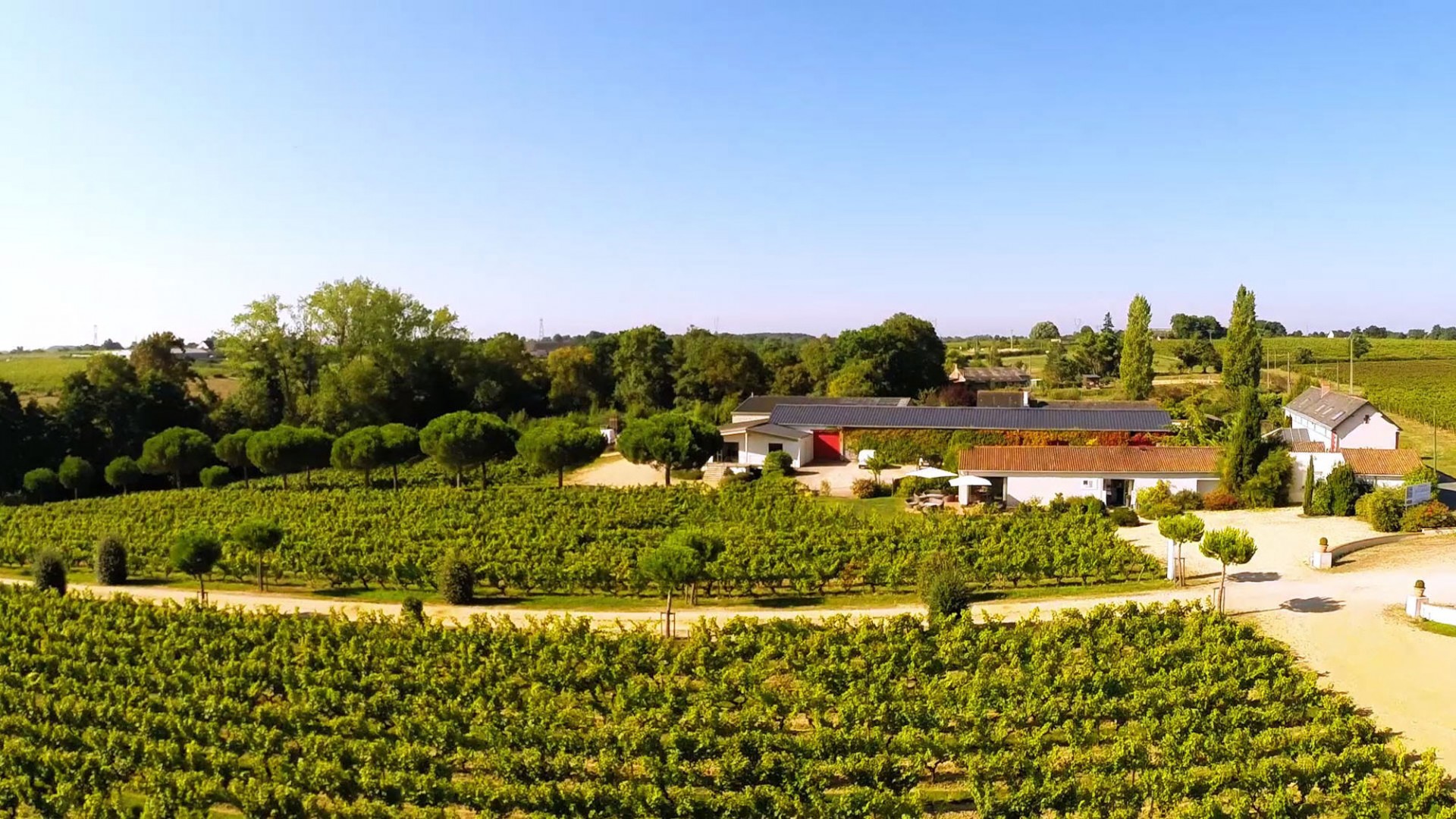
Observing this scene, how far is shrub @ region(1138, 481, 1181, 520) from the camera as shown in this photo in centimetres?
3045

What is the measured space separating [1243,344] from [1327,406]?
22.6 m

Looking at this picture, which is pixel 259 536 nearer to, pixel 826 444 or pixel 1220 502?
pixel 826 444

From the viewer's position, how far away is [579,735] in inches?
529

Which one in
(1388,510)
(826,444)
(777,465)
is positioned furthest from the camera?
(826,444)

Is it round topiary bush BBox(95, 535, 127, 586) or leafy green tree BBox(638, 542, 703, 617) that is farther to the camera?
round topiary bush BBox(95, 535, 127, 586)

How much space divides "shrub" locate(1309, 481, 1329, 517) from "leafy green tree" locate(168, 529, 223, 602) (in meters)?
32.0

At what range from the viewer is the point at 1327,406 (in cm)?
4072

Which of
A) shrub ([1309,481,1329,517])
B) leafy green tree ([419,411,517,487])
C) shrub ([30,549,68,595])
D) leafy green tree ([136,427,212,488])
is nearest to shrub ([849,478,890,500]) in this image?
shrub ([1309,481,1329,517])

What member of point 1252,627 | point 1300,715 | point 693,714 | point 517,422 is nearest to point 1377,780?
point 1300,715

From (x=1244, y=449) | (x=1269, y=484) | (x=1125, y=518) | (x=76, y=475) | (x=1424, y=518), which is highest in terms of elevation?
(x=1244, y=449)

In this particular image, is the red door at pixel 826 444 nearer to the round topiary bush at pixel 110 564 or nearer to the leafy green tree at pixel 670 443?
the leafy green tree at pixel 670 443

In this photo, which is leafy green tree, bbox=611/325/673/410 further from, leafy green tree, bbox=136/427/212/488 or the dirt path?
the dirt path

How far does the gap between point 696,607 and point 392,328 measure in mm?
44228

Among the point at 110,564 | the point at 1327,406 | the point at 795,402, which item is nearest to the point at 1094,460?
the point at 1327,406
